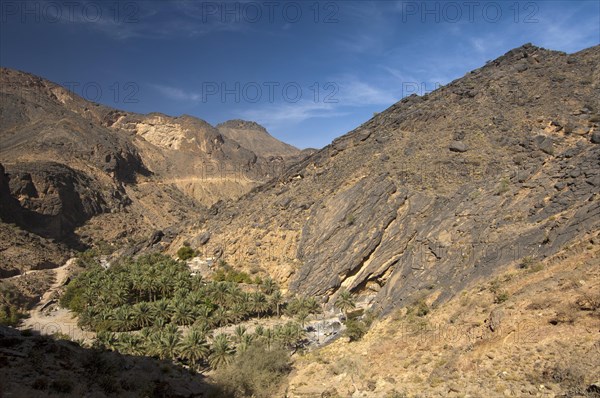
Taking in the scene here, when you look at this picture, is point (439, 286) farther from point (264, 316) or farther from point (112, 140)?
point (112, 140)

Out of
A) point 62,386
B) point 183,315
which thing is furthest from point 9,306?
point 62,386

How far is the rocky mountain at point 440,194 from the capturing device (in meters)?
24.9

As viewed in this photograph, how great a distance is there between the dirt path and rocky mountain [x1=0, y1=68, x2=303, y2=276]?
9.71 meters

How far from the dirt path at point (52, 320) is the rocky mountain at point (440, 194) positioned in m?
16.7

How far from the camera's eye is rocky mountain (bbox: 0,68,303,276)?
79.9 m

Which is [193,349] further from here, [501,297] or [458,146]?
[458,146]

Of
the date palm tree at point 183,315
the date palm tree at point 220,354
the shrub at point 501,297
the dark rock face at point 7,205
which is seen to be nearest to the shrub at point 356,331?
the date palm tree at point 220,354

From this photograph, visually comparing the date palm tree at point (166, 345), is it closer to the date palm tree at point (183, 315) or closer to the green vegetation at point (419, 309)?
the date palm tree at point (183, 315)

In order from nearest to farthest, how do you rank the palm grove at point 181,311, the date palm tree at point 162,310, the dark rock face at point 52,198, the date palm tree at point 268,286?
the palm grove at point 181,311
the date palm tree at point 162,310
the date palm tree at point 268,286
the dark rock face at point 52,198

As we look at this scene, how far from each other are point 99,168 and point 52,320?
70.3 m

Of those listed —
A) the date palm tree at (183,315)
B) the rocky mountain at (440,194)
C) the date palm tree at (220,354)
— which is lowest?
the date palm tree at (220,354)

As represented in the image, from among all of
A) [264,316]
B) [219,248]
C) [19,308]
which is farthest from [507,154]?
[19,308]

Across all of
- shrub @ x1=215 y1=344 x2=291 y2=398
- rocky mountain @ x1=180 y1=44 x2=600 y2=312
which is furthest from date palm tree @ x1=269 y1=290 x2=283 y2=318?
shrub @ x1=215 y1=344 x2=291 y2=398

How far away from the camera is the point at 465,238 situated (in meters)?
27.8
